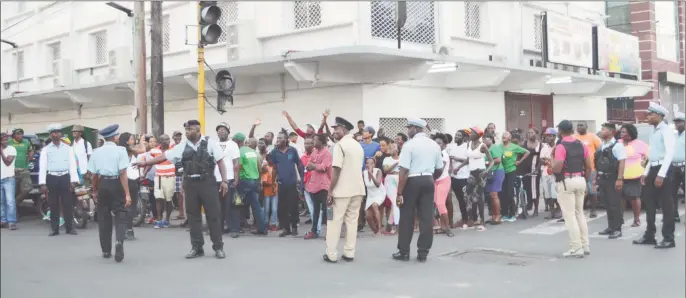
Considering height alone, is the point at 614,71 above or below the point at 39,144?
above

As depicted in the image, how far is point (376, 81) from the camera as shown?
1330 cm

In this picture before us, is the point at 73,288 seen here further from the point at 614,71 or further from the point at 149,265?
the point at 614,71

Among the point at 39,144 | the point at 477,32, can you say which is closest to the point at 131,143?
the point at 39,144

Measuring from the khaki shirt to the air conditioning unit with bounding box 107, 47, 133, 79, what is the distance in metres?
10.9

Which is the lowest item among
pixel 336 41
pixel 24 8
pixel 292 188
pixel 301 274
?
pixel 301 274

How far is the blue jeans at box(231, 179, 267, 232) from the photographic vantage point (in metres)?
9.81

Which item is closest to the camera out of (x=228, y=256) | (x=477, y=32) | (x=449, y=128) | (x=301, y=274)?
(x=301, y=274)

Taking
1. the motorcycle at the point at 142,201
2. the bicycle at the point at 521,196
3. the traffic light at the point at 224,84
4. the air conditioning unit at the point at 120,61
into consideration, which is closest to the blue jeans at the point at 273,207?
the traffic light at the point at 224,84

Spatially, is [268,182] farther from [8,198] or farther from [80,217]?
[8,198]

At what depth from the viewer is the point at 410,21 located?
551 inches

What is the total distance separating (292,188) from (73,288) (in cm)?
407

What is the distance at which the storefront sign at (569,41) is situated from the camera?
16562mm

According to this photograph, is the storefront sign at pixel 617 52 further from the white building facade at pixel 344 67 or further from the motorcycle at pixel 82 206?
the motorcycle at pixel 82 206

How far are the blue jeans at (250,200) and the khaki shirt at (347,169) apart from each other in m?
2.55
